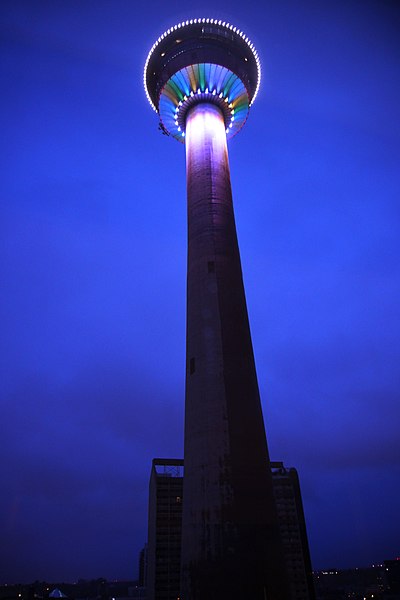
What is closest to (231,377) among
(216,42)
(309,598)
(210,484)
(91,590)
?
(210,484)

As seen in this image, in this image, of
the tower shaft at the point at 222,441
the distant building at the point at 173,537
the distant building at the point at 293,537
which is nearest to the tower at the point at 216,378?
the tower shaft at the point at 222,441

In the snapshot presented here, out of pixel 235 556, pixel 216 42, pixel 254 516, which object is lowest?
pixel 235 556

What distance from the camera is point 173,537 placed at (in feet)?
161

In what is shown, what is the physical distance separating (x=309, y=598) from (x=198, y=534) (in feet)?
155

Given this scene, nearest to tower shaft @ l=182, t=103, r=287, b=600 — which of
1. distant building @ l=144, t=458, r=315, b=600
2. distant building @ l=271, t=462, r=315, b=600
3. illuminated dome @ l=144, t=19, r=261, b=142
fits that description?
illuminated dome @ l=144, t=19, r=261, b=142

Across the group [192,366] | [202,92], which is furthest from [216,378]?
[202,92]

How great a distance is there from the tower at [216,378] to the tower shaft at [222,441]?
0.05 meters

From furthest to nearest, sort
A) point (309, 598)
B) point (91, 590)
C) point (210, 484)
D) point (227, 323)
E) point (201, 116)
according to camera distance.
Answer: point (91, 590) → point (309, 598) → point (201, 116) → point (227, 323) → point (210, 484)

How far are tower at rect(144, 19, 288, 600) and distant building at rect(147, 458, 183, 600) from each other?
33.1 m

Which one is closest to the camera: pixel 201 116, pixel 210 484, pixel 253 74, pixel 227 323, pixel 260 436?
pixel 210 484

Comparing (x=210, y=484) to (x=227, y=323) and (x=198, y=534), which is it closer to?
(x=198, y=534)

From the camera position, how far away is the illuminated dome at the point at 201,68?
33000 mm

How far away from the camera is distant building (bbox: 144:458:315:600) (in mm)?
47938

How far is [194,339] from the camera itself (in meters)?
23.4
